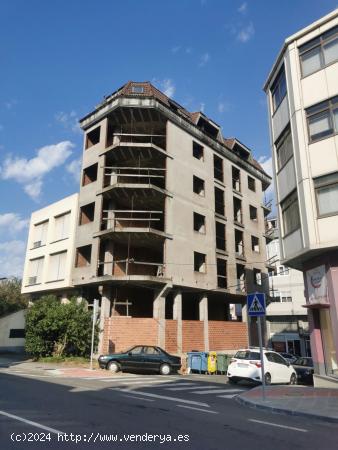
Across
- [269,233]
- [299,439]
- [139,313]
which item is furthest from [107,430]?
[269,233]

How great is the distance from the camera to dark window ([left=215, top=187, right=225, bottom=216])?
3497cm

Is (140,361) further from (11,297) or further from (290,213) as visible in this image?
(11,297)

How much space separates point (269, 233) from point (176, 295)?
17.1 m

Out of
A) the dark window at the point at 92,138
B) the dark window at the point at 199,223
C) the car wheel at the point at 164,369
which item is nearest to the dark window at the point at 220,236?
the dark window at the point at 199,223

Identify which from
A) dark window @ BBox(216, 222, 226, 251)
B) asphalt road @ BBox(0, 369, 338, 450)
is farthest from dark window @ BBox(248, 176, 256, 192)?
asphalt road @ BBox(0, 369, 338, 450)

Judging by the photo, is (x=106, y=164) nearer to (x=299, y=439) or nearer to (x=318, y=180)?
(x=318, y=180)

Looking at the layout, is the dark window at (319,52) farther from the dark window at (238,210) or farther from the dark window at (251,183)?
the dark window at (251,183)

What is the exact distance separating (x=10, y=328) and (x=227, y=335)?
1944cm

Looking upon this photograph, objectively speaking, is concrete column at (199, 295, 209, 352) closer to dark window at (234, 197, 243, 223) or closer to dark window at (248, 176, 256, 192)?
dark window at (234, 197, 243, 223)

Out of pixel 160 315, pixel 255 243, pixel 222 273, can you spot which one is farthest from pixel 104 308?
pixel 255 243

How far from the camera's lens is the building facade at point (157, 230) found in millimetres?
26594

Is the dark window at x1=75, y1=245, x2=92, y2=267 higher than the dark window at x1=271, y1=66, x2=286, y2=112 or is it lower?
lower

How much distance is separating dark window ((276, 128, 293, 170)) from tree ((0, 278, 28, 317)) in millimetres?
33656

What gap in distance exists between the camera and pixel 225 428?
725 centimetres
